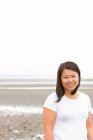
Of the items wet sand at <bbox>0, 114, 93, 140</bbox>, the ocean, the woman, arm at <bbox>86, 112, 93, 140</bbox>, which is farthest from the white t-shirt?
the ocean

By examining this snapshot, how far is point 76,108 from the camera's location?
13.6 feet

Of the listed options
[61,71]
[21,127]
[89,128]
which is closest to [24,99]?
[21,127]

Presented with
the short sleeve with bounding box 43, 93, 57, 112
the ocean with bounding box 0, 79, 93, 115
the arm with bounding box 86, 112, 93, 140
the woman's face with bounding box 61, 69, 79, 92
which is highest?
the woman's face with bounding box 61, 69, 79, 92

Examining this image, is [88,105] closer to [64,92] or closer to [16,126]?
[64,92]

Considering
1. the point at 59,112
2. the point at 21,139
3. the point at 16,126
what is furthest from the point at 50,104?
the point at 16,126

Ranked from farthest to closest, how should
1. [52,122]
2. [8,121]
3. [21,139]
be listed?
[8,121] < [21,139] < [52,122]

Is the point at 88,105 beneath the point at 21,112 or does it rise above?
above

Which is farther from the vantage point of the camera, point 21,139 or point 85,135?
point 21,139

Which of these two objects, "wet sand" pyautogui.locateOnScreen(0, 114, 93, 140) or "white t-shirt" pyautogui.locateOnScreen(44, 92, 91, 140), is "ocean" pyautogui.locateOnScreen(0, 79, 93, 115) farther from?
"white t-shirt" pyautogui.locateOnScreen(44, 92, 91, 140)

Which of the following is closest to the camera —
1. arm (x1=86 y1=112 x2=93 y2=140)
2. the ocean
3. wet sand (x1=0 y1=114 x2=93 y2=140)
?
arm (x1=86 y1=112 x2=93 y2=140)

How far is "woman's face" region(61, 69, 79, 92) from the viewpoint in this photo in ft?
13.6

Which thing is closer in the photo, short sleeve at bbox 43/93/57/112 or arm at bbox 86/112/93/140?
short sleeve at bbox 43/93/57/112

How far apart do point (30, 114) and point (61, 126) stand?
40.0ft

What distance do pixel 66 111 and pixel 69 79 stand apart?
0.29m
